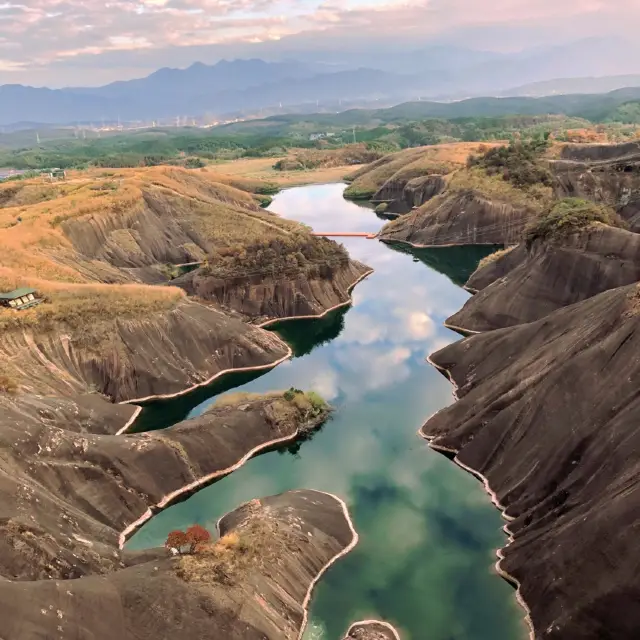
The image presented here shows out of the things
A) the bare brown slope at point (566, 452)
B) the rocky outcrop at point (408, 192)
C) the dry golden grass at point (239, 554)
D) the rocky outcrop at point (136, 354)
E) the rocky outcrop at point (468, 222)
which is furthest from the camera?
the rocky outcrop at point (408, 192)

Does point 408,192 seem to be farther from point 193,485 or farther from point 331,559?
→ point 331,559

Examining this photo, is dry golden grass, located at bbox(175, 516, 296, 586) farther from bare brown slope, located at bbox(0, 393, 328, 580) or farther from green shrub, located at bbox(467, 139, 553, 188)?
green shrub, located at bbox(467, 139, 553, 188)

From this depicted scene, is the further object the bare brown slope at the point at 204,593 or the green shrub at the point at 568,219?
the green shrub at the point at 568,219

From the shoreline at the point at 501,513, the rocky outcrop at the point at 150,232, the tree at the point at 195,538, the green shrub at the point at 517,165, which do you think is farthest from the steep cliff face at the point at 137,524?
the green shrub at the point at 517,165

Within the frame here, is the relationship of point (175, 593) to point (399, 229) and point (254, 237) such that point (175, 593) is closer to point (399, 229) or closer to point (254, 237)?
point (254, 237)

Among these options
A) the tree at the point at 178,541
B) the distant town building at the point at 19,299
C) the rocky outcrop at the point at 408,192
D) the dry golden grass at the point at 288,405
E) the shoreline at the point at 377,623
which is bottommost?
the shoreline at the point at 377,623

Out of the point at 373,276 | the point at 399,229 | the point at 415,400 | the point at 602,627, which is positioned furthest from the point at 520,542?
the point at 399,229

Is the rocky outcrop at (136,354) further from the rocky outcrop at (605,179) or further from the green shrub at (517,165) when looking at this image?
the rocky outcrop at (605,179)
